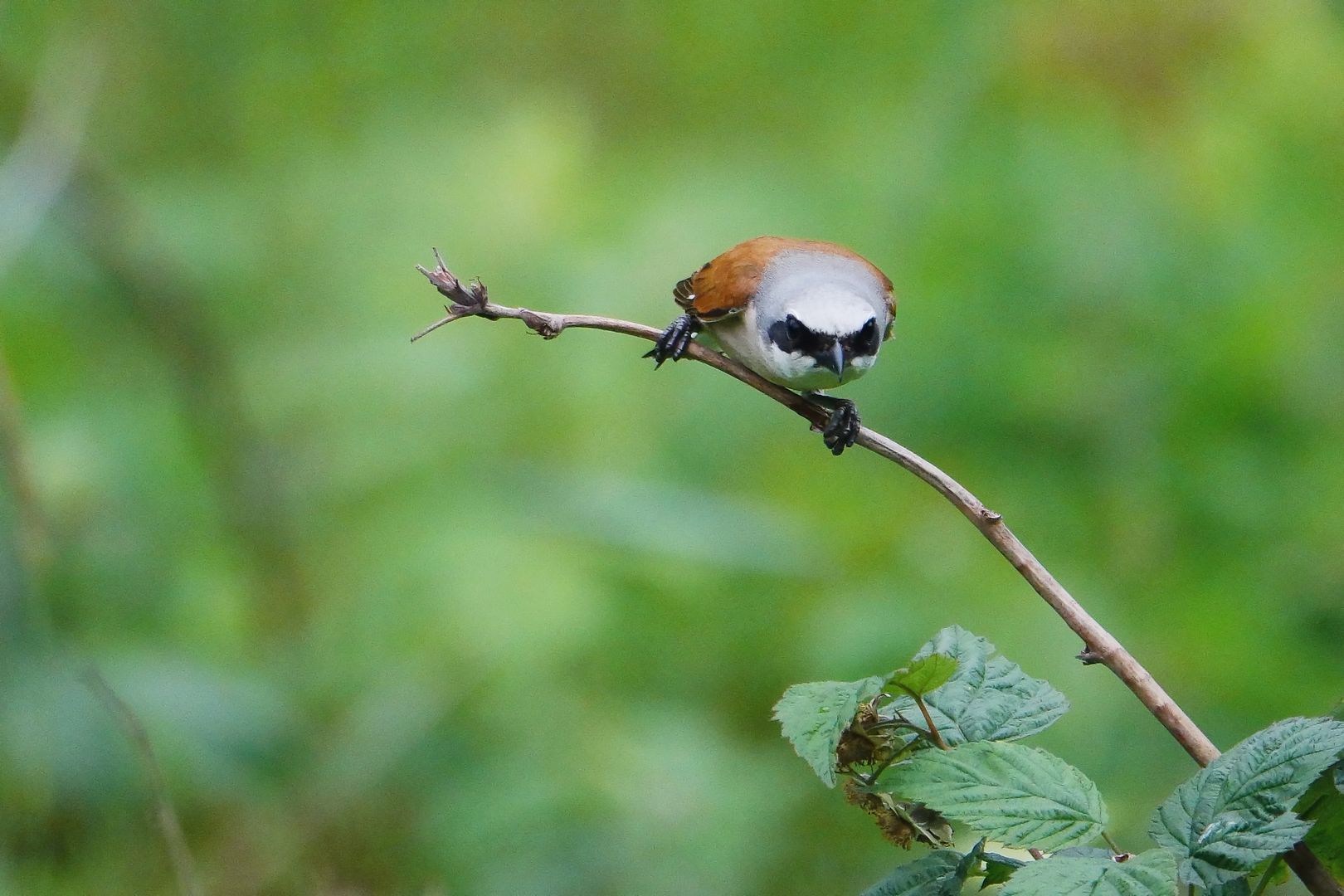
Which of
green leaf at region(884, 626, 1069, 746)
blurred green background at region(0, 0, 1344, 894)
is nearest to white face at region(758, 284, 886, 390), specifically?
blurred green background at region(0, 0, 1344, 894)

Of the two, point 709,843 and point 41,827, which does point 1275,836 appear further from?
point 41,827

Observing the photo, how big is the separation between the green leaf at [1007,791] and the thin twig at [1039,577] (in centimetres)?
10

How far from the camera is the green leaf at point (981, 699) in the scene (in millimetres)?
1194

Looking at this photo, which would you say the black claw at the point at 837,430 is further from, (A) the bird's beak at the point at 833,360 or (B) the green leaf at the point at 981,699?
(B) the green leaf at the point at 981,699

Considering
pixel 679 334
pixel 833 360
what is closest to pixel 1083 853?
pixel 833 360

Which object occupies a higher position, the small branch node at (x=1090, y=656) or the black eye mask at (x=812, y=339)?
the black eye mask at (x=812, y=339)

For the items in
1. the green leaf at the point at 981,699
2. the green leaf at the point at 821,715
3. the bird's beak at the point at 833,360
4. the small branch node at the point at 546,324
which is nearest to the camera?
the green leaf at the point at 821,715

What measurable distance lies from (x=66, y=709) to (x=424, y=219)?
214cm

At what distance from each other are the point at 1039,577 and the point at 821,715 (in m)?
0.25

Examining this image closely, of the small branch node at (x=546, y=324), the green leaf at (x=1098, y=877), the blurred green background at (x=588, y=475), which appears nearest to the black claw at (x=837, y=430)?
the small branch node at (x=546, y=324)

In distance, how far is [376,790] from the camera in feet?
10.6

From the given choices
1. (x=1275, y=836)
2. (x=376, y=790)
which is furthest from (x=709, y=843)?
(x=1275, y=836)

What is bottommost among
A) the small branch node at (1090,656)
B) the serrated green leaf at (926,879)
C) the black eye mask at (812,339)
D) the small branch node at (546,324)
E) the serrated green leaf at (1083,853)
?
the serrated green leaf at (1083,853)

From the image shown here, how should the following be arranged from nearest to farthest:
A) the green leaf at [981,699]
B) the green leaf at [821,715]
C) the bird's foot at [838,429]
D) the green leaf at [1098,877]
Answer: the green leaf at [1098,877]
the green leaf at [821,715]
the green leaf at [981,699]
the bird's foot at [838,429]
